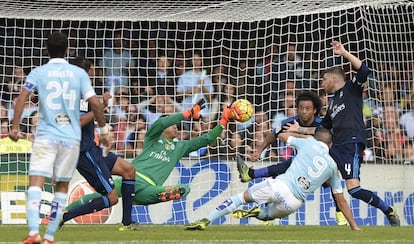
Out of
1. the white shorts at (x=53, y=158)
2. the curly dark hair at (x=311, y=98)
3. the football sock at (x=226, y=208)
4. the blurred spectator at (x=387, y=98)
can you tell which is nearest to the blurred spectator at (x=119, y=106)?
the blurred spectator at (x=387, y=98)

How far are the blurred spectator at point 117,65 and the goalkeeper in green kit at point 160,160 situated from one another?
3520mm

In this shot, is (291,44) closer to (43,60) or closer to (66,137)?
(43,60)

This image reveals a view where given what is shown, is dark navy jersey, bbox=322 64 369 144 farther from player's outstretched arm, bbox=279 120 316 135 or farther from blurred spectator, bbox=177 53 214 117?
blurred spectator, bbox=177 53 214 117

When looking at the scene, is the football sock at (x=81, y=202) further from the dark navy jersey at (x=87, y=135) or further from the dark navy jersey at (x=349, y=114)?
the dark navy jersey at (x=349, y=114)

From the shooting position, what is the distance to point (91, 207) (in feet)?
37.9

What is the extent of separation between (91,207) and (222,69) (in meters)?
6.33

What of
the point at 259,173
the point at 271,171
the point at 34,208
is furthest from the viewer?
the point at 271,171

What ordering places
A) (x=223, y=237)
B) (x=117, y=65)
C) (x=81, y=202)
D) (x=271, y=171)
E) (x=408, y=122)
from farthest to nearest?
1. (x=408, y=122)
2. (x=117, y=65)
3. (x=271, y=171)
4. (x=81, y=202)
5. (x=223, y=237)

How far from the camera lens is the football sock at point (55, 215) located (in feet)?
27.4

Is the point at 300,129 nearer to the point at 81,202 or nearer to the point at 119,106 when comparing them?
the point at 81,202

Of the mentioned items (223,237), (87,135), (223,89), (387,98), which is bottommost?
(223,237)

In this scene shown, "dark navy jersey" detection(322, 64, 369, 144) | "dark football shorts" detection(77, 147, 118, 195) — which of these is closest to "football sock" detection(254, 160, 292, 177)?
"dark navy jersey" detection(322, 64, 369, 144)

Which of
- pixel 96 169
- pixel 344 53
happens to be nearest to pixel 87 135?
pixel 96 169

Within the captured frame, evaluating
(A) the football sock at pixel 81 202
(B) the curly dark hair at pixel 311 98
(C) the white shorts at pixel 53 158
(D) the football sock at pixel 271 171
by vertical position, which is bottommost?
(A) the football sock at pixel 81 202
